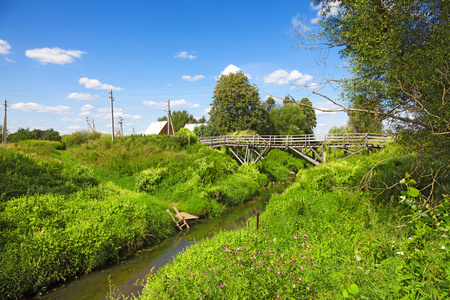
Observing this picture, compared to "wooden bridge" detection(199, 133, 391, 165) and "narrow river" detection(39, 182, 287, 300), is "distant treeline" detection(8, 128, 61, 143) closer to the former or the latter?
"wooden bridge" detection(199, 133, 391, 165)

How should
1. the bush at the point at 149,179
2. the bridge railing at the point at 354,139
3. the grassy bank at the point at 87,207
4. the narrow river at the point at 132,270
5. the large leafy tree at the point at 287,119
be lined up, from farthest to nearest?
the large leafy tree at the point at 287,119
the bridge railing at the point at 354,139
the bush at the point at 149,179
the grassy bank at the point at 87,207
the narrow river at the point at 132,270

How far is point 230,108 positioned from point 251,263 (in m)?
37.9

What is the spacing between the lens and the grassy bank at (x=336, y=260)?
10.1 ft

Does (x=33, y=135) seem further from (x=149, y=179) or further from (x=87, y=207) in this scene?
(x=87, y=207)

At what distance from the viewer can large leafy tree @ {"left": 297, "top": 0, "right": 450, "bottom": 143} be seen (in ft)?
15.8

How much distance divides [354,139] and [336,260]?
801 inches

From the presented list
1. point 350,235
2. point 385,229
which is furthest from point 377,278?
point 385,229

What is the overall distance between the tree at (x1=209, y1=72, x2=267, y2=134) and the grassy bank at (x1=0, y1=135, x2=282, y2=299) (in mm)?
21331

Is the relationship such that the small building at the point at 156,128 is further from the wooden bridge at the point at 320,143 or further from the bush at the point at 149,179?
the bush at the point at 149,179

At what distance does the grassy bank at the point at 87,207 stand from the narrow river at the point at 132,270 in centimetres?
38

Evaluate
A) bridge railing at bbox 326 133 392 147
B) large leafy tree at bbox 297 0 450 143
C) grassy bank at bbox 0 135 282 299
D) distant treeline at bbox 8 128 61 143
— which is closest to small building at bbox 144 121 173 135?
distant treeline at bbox 8 128 61 143

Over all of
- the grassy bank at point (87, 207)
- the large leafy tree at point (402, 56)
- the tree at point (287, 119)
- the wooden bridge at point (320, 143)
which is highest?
the tree at point (287, 119)

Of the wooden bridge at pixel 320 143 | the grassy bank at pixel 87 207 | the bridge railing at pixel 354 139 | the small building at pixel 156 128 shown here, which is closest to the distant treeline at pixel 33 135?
the small building at pixel 156 128

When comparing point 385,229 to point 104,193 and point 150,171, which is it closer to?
point 104,193
